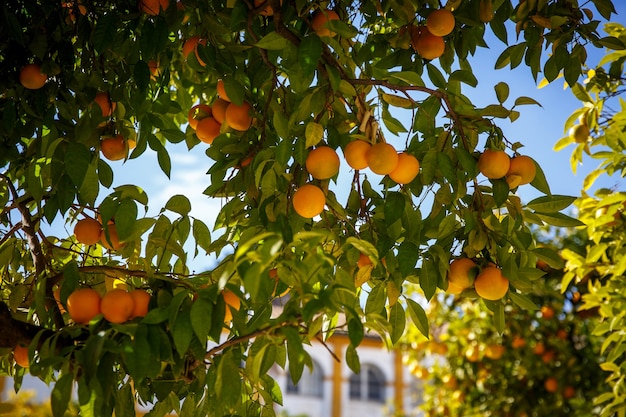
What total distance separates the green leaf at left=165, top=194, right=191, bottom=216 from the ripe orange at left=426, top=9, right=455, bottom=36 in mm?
491

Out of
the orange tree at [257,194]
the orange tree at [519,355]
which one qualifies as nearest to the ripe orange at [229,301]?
the orange tree at [257,194]

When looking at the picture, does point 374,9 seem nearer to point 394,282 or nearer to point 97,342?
point 394,282

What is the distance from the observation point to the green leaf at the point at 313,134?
98cm

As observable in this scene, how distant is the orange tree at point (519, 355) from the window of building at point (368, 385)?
423 inches

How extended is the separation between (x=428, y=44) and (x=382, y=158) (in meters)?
0.31

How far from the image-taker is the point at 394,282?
106cm

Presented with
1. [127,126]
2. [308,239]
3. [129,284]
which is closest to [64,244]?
[127,126]

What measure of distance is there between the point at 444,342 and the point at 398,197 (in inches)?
90.1

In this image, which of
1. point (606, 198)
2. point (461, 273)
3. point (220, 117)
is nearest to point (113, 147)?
point (220, 117)

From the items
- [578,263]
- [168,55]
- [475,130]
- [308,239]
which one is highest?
Answer: [168,55]

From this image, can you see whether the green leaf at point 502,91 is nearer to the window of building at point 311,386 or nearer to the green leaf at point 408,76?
the green leaf at point 408,76

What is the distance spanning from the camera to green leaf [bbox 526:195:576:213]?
40.8 inches

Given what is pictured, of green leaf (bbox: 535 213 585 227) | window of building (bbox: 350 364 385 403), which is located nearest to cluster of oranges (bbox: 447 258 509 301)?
green leaf (bbox: 535 213 585 227)

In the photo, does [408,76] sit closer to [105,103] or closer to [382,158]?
[382,158]
